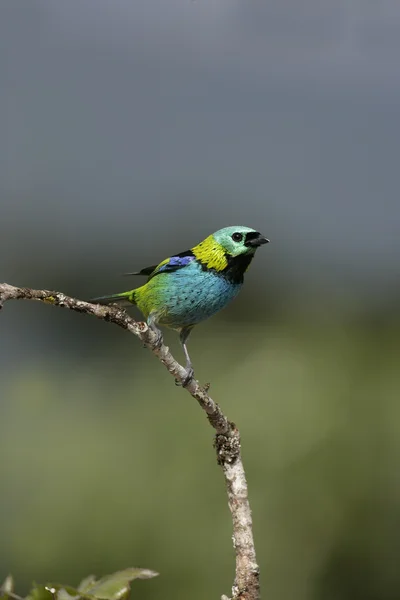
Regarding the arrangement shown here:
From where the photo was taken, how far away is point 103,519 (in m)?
5.96

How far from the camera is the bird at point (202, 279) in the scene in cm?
271

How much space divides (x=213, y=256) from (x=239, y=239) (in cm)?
14

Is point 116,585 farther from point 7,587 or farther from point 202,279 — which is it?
point 202,279

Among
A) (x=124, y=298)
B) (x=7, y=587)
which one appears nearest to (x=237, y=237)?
(x=124, y=298)

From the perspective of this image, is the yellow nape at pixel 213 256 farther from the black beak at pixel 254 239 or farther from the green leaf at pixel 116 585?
the green leaf at pixel 116 585

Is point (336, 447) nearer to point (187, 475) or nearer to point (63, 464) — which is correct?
point (187, 475)

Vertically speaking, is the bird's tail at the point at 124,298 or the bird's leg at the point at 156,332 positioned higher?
the bird's tail at the point at 124,298

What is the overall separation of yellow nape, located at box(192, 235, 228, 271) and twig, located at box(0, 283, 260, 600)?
454mm

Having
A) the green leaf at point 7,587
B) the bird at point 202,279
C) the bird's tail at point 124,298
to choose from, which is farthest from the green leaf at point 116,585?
the bird's tail at point 124,298

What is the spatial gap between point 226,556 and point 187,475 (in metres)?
0.71

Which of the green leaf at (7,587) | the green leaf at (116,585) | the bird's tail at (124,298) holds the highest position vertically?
the bird's tail at (124,298)

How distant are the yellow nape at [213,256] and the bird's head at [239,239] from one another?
0.04 metres

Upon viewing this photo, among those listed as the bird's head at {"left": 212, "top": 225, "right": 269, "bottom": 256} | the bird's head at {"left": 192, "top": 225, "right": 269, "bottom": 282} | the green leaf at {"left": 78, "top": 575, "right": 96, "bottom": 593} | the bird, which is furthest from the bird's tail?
the green leaf at {"left": 78, "top": 575, "right": 96, "bottom": 593}

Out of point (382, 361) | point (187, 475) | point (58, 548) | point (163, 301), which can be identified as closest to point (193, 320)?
point (163, 301)
